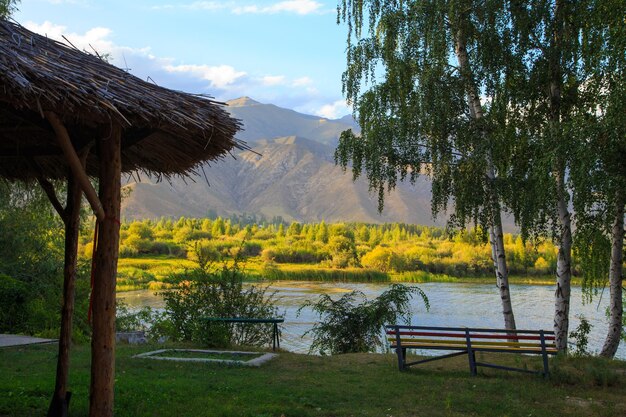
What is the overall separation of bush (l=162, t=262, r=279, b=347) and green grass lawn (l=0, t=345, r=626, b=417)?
112 inches

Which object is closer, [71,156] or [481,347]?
[71,156]

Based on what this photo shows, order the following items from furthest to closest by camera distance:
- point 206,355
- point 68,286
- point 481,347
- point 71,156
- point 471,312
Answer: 1. point 471,312
2. point 206,355
3. point 481,347
4. point 68,286
5. point 71,156

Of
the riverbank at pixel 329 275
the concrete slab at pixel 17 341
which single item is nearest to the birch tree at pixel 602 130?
the concrete slab at pixel 17 341

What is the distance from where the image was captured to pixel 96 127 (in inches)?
198

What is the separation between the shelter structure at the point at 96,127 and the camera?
411cm

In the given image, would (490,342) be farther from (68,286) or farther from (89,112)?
(89,112)

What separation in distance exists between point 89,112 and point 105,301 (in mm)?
1405

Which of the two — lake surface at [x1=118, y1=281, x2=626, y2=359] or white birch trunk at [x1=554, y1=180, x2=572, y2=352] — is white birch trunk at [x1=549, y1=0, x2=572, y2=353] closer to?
white birch trunk at [x1=554, y1=180, x2=572, y2=352]

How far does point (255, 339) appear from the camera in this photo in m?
12.3

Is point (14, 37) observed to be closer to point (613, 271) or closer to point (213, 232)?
point (613, 271)

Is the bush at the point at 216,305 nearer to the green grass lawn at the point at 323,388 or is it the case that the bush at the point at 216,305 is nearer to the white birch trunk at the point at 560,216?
the green grass lawn at the point at 323,388

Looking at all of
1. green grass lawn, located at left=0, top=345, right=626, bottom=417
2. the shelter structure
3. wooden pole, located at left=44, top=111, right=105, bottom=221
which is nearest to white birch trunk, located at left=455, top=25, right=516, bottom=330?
green grass lawn, located at left=0, top=345, right=626, bottom=417

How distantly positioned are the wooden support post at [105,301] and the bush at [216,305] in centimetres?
700

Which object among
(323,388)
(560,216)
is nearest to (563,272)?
(560,216)
